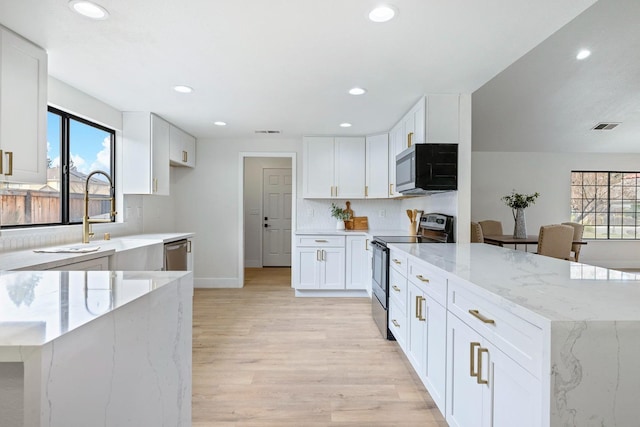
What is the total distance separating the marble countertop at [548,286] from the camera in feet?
3.25

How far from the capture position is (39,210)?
276 cm

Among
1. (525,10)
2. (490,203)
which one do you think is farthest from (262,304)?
(490,203)

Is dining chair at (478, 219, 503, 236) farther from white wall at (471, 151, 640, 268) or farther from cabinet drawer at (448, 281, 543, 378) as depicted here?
cabinet drawer at (448, 281, 543, 378)

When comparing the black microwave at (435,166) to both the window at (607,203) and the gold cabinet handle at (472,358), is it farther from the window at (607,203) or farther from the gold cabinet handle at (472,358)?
the window at (607,203)

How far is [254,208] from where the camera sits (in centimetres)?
685

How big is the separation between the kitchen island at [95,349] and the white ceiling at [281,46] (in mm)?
1427

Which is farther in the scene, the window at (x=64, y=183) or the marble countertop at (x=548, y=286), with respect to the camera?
the window at (x=64, y=183)

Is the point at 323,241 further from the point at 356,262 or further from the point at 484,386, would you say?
the point at 484,386

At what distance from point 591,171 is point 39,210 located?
845cm

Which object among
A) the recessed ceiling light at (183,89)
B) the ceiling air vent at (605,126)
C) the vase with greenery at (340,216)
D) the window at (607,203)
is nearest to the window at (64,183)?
the recessed ceiling light at (183,89)

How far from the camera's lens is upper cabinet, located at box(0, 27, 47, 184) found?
2.01 m

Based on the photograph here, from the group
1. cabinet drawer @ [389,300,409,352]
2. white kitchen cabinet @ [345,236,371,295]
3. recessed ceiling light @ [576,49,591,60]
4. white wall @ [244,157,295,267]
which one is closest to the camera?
cabinet drawer @ [389,300,409,352]

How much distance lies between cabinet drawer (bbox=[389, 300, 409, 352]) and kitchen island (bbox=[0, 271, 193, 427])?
1.65m

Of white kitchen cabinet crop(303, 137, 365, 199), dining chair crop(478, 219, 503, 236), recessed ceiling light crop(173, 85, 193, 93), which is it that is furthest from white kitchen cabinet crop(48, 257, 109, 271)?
dining chair crop(478, 219, 503, 236)
